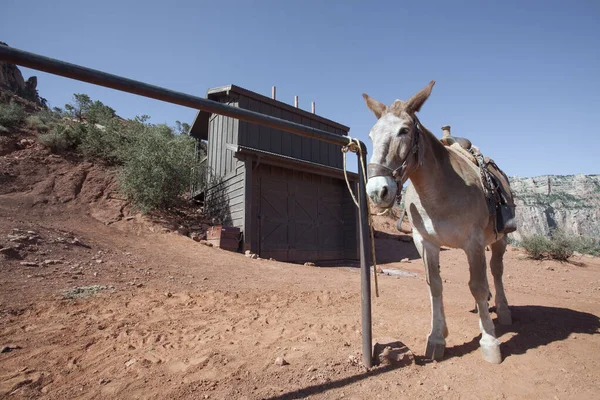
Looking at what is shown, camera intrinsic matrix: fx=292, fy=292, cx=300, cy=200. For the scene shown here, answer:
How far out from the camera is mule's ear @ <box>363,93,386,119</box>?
109 inches

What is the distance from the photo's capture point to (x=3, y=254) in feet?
18.0

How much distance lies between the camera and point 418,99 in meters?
2.64

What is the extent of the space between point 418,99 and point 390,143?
1.96 feet

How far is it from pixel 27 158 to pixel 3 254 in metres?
11.8

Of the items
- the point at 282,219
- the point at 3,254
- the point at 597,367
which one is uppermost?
the point at 282,219

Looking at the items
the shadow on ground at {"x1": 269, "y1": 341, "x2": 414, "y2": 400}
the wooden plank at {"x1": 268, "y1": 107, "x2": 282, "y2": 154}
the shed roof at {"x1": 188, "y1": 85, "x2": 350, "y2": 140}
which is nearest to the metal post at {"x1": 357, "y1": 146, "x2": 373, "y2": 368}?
the shadow on ground at {"x1": 269, "y1": 341, "x2": 414, "y2": 400}

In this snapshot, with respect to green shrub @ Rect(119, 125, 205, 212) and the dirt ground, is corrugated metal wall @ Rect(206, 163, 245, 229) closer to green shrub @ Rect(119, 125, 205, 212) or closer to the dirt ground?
green shrub @ Rect(119, 125, 205, 212)

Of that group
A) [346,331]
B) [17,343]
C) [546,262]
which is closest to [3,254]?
[17,343]

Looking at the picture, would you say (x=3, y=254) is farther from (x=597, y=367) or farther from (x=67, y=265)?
(x=597, y=367)

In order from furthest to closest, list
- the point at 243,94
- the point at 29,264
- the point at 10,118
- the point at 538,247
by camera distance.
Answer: the point at 10,118 → the point at 243,94 → the point at 538,247 → the point at 29,264

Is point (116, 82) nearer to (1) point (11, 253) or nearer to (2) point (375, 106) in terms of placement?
(2) point (375, 106)

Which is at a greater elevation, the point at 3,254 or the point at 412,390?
the point at 3,254

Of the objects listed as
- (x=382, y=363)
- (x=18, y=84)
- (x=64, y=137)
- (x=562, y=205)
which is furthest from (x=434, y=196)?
(x=562, y=205)

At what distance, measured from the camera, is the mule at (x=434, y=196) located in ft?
7.98
